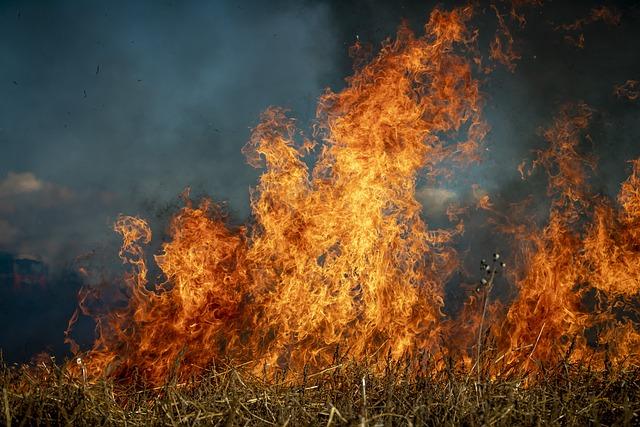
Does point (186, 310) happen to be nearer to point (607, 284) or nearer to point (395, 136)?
point (395, 136)

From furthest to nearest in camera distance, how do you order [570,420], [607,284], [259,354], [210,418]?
[607,284], [259,354], [210,418], [570,420]

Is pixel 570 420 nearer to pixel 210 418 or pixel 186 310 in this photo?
pixel 210 418

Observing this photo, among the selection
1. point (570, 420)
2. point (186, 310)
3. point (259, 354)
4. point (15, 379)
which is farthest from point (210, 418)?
point (186, 310)

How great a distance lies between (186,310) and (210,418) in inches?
305

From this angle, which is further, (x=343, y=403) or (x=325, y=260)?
(x=325, y=260)

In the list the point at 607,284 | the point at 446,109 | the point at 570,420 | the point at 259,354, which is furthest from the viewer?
the point at 446,109

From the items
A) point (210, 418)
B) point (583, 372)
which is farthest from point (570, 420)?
point (210, 418)

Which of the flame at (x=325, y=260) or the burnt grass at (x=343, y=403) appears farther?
the flame at (x=325, y=260)

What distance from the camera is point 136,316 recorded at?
37.9ft

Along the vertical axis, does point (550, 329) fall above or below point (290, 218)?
below

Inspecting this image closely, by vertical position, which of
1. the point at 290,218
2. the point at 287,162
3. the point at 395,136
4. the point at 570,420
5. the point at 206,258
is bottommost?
the point at 570,420

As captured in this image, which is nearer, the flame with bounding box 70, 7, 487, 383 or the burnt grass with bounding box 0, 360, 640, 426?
the burnt grass with bounding box 0, 360, 640, 426

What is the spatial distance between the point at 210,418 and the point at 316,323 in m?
7.44

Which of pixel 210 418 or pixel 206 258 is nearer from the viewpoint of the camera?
pixel 210 418
